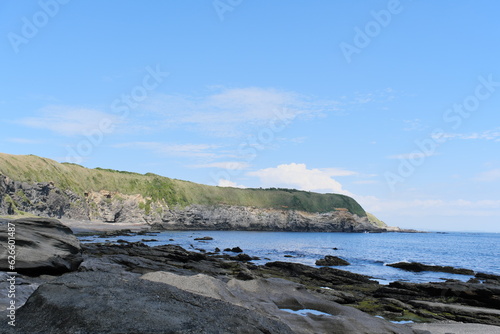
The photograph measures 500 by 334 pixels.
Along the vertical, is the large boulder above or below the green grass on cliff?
below

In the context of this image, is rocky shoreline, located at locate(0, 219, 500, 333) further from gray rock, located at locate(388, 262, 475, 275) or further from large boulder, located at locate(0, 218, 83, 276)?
gray rock, located at locate(388, 262, 475, 275)

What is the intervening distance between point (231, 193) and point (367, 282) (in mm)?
149520

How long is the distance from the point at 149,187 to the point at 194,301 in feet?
472

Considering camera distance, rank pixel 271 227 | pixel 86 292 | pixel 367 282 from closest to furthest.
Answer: pixel 86 292 → pixel 367 282 → pixel 271 227

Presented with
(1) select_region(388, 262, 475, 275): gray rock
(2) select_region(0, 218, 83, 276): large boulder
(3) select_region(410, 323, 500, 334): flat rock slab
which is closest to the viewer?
(3) select_region(410, 323, 500, 334): flat rock slab

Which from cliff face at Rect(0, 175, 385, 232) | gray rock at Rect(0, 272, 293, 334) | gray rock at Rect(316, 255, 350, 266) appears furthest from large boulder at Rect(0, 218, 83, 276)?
cliff face at Rect(0, 175, 385, 232)

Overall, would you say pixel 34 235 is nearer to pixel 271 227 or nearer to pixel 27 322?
pixel 27 322

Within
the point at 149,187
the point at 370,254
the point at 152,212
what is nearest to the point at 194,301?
the point at 370,254

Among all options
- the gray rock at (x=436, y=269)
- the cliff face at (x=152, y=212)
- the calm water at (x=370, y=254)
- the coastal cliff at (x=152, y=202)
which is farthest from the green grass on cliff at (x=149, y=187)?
the gray rock at (x=436, y=269)

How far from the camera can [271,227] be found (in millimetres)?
161625

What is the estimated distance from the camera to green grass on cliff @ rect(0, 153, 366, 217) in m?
102

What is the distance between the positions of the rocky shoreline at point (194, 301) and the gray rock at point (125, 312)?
0.01 m

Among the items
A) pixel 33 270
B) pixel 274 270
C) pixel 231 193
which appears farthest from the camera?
pixel 231 193

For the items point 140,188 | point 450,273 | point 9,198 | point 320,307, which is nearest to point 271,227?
point 140,188
